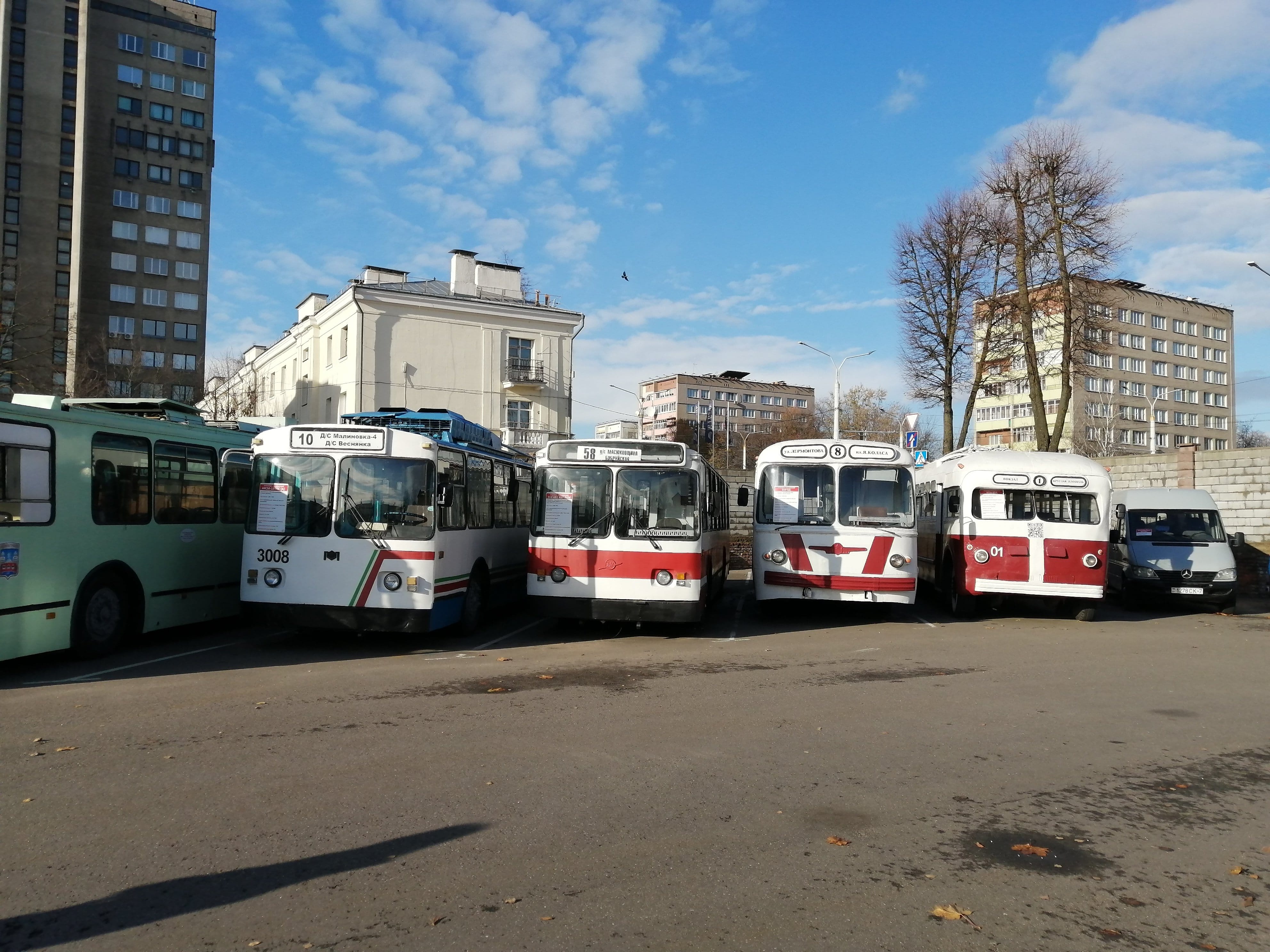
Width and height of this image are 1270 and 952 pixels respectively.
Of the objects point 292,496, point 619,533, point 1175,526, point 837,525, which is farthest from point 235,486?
point 1175,526

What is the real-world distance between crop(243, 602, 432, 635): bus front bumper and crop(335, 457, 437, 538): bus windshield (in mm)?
899

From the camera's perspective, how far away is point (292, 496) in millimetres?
11695

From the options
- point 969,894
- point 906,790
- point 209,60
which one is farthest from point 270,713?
point 209,60

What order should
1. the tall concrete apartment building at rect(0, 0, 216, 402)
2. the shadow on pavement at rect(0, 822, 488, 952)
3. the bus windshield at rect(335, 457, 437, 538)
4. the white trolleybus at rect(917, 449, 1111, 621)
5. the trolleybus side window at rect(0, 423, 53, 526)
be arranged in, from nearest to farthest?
1. the shadow on pavement at rect(0, 822, 488, 952)
2. the trolleybus side window at rect(0, 423, 53, 526)
3. the bus windshield at rect(335, 457, 437, 538)
4. the white trolleybus at rect(917, 449, 1111, 621)
5. the tall concrete apartment building at rect(0, 0, 216, 402)

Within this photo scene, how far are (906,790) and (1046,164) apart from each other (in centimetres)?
2760

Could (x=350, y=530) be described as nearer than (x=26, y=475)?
No

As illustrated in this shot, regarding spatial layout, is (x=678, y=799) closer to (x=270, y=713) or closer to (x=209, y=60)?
(x=270, y=713)

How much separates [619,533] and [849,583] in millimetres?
4085

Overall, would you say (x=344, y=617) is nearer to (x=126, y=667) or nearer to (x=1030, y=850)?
(x=126, y=667)

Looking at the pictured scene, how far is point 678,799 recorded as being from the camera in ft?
19.1

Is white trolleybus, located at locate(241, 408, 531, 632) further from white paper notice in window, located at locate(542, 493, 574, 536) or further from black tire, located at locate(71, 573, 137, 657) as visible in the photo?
white paper notice in window, located at locate(542, 493, 574, 536)

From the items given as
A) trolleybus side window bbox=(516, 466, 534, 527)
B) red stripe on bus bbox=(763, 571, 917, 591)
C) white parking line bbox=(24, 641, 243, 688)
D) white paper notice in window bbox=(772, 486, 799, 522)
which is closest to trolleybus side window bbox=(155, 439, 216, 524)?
white parking line bbox=(24, 641, 243, 688)

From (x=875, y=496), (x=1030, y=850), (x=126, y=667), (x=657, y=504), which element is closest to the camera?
(x=1030, y=850)

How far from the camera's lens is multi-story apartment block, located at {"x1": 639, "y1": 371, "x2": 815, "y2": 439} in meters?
132
